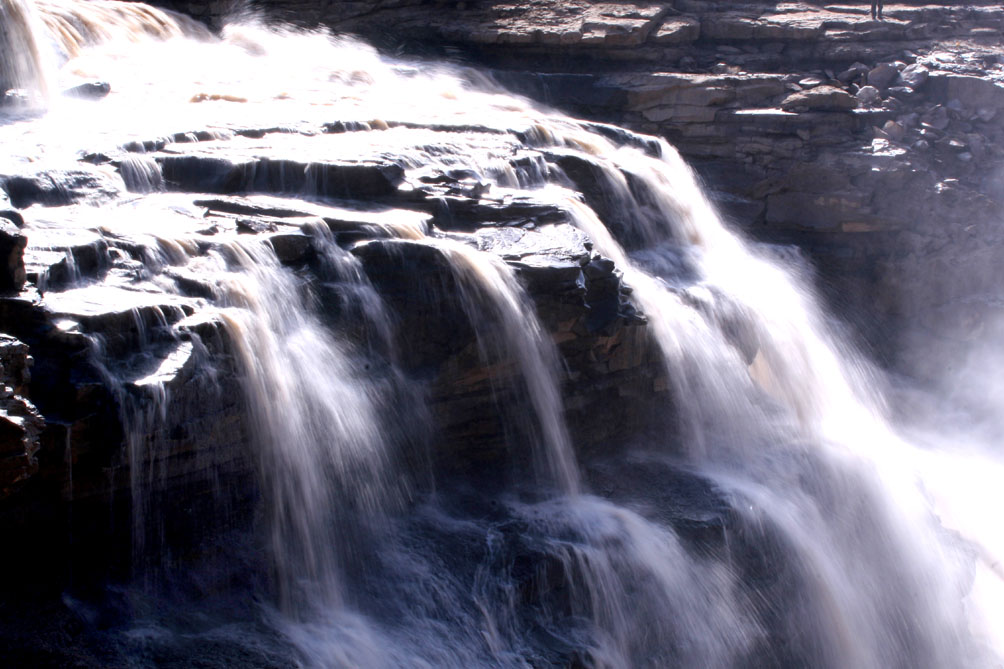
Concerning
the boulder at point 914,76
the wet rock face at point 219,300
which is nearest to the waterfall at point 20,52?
the wet rock face at point 219,300

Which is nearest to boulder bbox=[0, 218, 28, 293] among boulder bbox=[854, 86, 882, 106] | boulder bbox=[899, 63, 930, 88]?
boulder bbox=[854, 86, 882, 106]

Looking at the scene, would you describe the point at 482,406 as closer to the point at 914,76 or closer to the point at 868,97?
the point at 868,97

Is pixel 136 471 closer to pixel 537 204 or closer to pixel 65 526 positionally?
pixel 65 526

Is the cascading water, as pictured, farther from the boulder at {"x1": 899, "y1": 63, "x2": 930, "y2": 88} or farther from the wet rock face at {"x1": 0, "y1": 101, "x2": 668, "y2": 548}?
the boulder at {"x1": 899, "y1": 63, "x2": 930, "y2": 88}

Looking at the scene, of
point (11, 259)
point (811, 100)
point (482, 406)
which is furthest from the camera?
point (811, 100)

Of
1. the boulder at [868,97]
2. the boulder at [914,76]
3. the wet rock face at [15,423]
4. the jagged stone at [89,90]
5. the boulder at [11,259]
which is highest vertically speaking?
the boulder at [914,76]

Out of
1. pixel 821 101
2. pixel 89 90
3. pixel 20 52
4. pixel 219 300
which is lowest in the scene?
pixel 219 300

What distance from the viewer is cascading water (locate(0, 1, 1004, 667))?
19.2 ft

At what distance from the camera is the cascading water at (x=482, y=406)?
5852 mm

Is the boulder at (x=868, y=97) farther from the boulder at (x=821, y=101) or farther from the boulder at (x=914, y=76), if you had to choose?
the boulder at (x=914, y=76)

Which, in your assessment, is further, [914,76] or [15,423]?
[914,76]

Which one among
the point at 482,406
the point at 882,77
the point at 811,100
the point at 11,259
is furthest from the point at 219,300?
the point at 882,77

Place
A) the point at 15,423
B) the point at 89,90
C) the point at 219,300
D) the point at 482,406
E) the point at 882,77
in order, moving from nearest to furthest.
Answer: the point at 15,423
the point at 219,300
the point at 482,406
the point at 89,90
the point at 882,77

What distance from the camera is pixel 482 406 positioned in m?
7.11
